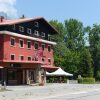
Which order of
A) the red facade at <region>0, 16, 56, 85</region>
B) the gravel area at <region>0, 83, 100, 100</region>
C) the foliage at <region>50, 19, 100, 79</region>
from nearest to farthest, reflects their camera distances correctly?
the gravel area at <region>0, 83, 100, 100</region>
the red facade at <region>0, 16, 56, 85</region>
the foliage at <region>50, 19, 100, 79</region>

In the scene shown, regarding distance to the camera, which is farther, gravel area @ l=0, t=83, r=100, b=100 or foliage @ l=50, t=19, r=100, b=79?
foliage @ l=50, t=19, r=100, b=79

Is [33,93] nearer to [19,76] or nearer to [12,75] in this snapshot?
[12,75]

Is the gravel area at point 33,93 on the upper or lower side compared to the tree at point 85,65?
lower

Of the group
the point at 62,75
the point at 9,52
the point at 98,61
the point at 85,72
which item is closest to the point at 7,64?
the point at 9,52

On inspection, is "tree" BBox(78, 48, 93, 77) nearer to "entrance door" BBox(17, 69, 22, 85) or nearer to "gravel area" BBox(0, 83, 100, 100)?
"entrance door" BBox(17, 69, 22, 85)

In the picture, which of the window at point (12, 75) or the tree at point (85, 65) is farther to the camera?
the tree at point (85, 65)

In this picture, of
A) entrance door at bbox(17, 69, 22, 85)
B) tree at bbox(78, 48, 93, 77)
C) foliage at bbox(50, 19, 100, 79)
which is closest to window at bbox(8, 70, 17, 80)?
entrance door at bbox(17, 69, 22, 85)

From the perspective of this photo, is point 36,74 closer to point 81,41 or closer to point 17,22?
point 17,22

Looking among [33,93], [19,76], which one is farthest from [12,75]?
[33,93]

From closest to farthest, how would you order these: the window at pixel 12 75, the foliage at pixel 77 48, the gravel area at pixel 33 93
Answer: the gravel area at pixel 33 93, the window at pixel 12 75, the foliage at pixel 77 48

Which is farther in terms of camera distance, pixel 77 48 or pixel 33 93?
pixel 77 48

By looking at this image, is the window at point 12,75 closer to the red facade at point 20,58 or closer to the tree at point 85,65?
the red facade at point 20,58

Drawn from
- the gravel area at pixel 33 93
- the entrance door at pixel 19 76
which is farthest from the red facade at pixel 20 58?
the gravel area at pixel 33 93

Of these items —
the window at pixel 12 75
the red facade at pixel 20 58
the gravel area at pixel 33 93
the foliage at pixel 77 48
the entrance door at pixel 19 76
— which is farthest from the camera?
the foliage at pixel 77 48
